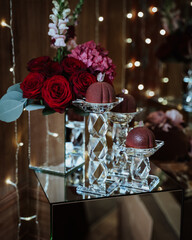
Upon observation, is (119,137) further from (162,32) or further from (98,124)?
(162,32)

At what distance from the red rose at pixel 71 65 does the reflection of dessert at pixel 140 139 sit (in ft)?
0.84

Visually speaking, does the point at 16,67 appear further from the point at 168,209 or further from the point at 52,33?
the point at 168,209

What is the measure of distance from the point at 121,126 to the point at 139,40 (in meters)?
1.14

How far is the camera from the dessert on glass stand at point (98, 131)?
972 mm

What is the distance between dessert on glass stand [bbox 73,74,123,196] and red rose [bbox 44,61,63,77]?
0.12 metres

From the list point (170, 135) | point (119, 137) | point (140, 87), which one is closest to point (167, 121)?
point (170, 135)

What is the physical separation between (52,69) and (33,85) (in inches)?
3.2

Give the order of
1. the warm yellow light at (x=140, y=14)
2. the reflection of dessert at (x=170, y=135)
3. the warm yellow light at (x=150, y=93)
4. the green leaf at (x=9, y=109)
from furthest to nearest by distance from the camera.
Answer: the warm yellow light at (x=150, y=93) → the warm yellow light at (x=140, y=14) → the reflection of dessert at (x=170, y=135) → the green leaf at (x=9, y=109)

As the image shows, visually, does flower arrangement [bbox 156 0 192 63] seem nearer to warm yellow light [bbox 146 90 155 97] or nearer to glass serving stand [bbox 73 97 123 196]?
warm yellow light [bbox 146 90 155 97]

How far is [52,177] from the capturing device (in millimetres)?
1155

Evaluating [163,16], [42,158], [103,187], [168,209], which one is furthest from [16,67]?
[163,16]

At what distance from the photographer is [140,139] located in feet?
3.26

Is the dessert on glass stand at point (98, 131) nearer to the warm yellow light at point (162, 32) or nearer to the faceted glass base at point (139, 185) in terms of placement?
the faceted glass base at point (139, 185)

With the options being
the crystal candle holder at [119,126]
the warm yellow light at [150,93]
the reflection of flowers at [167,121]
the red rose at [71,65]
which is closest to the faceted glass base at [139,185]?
Answer: the crystal candle holder at [119,126]
